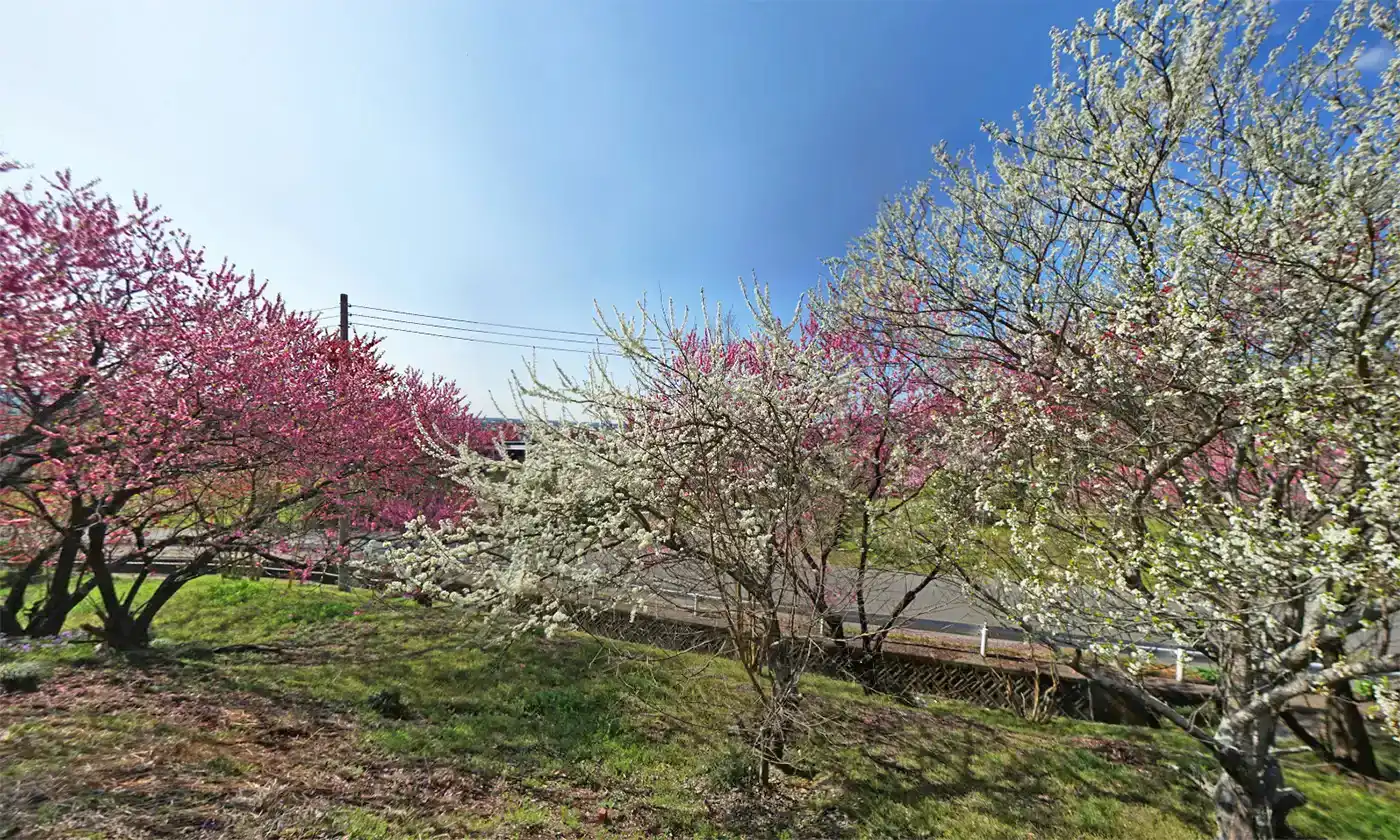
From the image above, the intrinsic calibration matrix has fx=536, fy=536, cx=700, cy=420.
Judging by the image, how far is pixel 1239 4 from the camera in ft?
14.4

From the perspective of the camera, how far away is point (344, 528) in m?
9.56

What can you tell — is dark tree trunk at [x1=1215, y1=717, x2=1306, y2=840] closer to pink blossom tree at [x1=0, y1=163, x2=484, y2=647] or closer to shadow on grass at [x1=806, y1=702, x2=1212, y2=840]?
shadow on grass at [x1=806, y1=702, x2=1212, y2=840]

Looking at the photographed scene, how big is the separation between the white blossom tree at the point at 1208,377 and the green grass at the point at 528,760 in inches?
54.7

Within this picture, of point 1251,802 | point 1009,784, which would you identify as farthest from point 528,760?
point 1251,802

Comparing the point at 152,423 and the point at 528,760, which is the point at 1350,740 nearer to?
the point at 528,760

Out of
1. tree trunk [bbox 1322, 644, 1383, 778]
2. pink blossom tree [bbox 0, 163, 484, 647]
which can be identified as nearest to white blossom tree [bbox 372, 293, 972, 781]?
pink blossom tree [bbox 0, 163, 484, 647]

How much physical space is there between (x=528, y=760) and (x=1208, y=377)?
21.0 ft

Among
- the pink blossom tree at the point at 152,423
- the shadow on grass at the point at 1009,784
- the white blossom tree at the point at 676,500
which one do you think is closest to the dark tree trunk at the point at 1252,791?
the shadow on grass at the point at 1009,784

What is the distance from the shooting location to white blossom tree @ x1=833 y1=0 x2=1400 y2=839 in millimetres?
3193

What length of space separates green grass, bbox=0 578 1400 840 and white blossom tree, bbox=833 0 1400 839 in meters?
1.39

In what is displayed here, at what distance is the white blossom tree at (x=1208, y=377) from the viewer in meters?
3.19

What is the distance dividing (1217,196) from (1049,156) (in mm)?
1337

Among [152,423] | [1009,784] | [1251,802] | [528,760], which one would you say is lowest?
[1009,784]

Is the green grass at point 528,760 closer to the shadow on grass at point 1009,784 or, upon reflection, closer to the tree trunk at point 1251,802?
the shadow on grass at point 1009,784
